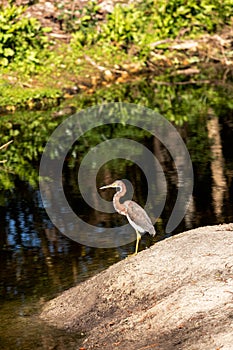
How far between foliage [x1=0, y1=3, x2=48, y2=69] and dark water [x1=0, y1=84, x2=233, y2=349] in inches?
300

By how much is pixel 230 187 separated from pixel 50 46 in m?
14.9

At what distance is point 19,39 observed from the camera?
2886cm

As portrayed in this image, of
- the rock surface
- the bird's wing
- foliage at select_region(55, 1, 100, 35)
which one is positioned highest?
foliage at select_region(55, 1, 100, 35)

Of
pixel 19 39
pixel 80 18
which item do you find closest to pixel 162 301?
pixel 19 39

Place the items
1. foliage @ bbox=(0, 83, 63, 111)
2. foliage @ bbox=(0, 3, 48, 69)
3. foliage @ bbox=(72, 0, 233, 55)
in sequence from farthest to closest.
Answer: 1. foliage @ bbox=(72, 0, 233, 55)
2. foliage @ bbox=(0, 3, 48, 69)
3. foliage @ bbox=(0, 83, 63, 111)

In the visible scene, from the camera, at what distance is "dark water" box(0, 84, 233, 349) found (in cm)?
1083

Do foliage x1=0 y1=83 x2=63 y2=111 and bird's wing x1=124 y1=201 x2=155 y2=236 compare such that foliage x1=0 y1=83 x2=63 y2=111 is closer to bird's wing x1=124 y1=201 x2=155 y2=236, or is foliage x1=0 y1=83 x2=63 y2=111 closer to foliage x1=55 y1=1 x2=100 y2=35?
foliage x1=55 y1=1 x2=100 y2=35

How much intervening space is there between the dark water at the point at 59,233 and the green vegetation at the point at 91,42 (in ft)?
21.9

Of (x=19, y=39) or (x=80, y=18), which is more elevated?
(x=80, y=18)

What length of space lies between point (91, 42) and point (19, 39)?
333cm

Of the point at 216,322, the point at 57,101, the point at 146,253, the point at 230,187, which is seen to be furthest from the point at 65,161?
the point at 216,322

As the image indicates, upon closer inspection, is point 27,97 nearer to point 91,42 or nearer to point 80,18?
point 91,42

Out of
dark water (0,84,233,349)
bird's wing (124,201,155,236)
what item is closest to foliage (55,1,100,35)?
dark water (0,84,233,349)

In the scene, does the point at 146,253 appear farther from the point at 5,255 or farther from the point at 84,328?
the point at 5,255
